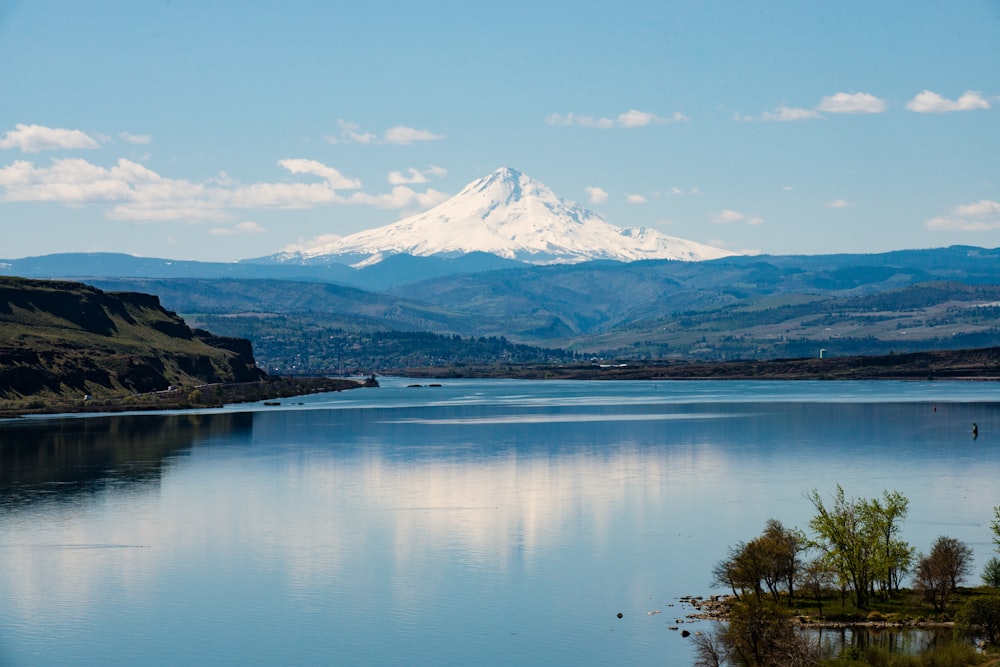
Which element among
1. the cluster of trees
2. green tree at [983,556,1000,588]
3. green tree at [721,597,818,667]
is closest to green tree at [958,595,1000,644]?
the cluster of trees

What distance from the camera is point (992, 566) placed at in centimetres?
5862

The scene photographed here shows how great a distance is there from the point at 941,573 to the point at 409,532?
35090mm

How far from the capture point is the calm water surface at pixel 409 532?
54.9m

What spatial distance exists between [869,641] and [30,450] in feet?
343

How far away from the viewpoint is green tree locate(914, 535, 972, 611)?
2169 inches

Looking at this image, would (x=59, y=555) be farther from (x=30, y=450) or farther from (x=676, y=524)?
(x=30, y=450)

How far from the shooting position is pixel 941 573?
181ft

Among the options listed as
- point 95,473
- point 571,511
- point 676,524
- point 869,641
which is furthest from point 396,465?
point 869,641

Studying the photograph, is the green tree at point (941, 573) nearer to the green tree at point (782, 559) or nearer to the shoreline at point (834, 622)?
the shoreline at point (834, 622)

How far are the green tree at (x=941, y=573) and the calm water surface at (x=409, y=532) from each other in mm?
7290

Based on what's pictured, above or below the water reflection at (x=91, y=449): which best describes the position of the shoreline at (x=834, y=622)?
below

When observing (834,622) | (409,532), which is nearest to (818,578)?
(834,622)

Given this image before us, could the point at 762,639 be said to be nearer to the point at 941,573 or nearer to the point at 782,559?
the point at 782,559

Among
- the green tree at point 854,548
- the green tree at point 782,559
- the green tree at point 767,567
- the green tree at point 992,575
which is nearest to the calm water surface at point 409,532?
the green tree at point 767,567
